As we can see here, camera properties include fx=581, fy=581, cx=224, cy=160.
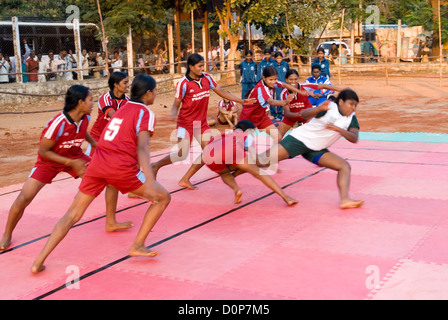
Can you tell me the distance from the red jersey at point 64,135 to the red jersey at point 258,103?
11.2 ft

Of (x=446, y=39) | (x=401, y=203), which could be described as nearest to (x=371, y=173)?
(x=401, y=203)

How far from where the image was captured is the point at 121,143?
187 inches

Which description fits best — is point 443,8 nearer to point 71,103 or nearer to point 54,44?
point 54,44

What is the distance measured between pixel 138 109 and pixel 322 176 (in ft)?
13.6

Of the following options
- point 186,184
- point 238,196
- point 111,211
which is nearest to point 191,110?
point 186,184

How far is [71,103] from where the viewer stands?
528 centimetres

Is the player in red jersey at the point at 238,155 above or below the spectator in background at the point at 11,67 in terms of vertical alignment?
below

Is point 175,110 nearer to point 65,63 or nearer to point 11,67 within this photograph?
point 11,67

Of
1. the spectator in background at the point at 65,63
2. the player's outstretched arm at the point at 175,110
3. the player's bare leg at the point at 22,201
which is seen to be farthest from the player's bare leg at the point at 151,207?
the spectator in background at the point at 65,63

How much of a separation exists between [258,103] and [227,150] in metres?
2.12

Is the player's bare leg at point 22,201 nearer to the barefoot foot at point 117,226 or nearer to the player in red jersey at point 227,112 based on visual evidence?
the barefoot foot at point 117,226

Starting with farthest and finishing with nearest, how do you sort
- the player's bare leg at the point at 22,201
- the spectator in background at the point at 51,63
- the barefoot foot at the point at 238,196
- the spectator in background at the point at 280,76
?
the spectator in background at the point at 51,63, the spectator in background at the point at 280,76, the barefoot foot at the point at 238,196, the player's bare leg at the point at 22,201

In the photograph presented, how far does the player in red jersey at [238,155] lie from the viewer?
655 centimetres

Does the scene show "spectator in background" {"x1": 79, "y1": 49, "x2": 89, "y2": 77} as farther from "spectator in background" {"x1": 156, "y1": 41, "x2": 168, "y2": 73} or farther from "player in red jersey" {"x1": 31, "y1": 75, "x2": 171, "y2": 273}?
"player in red jersey" {"x1": 31, "y1": 75, "x2": 171, "y2": 273}
